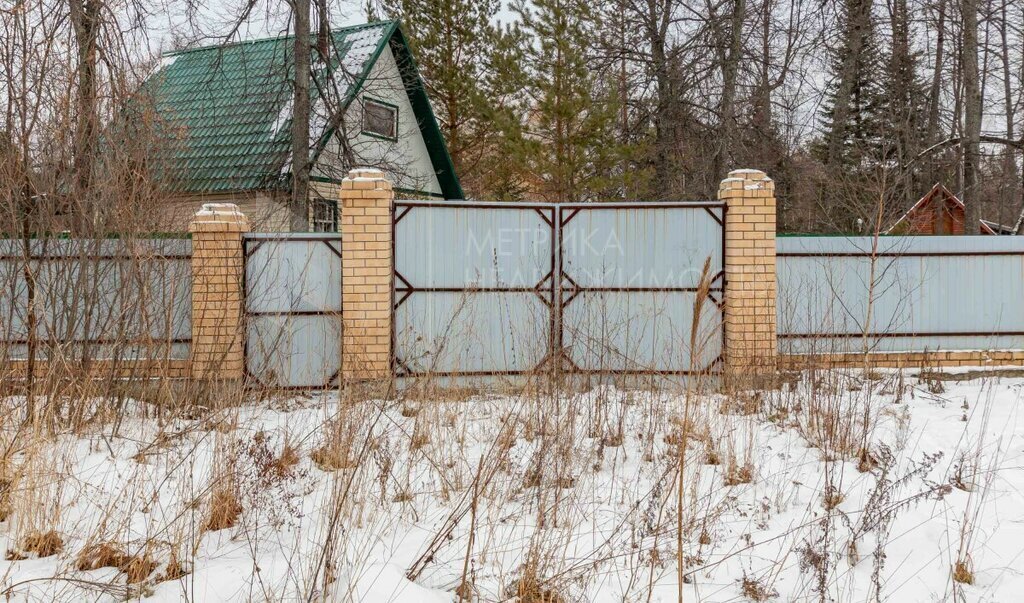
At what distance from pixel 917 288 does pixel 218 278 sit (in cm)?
670

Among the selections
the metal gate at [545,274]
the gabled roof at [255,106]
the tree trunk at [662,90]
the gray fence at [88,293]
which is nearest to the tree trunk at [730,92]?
the tree trunk at [662,90]

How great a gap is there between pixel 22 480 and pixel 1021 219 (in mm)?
12182

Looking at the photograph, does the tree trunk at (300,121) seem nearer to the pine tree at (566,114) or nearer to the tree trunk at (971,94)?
the pine tree at (566,114)

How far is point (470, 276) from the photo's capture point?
668 cm

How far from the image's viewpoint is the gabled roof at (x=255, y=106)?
40.7 ft

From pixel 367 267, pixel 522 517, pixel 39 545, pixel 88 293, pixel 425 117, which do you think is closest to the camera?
pixel 39 545

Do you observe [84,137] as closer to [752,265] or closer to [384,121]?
[752,265]

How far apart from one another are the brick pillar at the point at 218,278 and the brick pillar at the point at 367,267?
0.99 meters

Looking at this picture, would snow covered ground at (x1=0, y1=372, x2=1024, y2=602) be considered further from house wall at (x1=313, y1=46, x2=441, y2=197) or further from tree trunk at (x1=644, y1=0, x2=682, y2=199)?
tree trunk at (x1=644, y1=0, x2=682, y2=199)

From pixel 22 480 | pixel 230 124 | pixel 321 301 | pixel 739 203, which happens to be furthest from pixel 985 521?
pixel 230 124

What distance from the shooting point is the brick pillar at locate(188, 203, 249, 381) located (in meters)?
6.47

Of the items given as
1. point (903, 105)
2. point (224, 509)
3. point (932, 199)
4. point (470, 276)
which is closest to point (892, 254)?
point (470, 276)

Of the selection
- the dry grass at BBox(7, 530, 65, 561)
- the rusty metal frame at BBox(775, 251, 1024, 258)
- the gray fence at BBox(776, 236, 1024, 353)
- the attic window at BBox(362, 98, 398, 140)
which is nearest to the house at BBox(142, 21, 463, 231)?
the attic window at BBox(362, 98, 398, 140)

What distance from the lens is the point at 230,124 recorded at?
1391 centimetres
